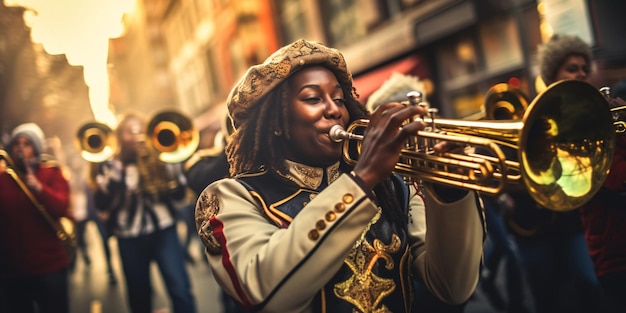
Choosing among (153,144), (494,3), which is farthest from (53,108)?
(494,3)

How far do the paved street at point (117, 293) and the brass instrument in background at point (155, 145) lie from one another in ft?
5.13

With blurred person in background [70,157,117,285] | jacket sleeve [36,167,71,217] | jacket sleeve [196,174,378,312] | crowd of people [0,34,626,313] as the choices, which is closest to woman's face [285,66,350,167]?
crowd of people [0,34,626,313]

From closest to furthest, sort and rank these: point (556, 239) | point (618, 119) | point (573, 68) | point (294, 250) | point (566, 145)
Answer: point (294, 250) → point (566, 145) → point (618, 119) → point (573, 68) → point (556, 239)

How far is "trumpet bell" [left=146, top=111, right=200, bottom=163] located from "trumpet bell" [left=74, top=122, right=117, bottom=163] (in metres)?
0.74

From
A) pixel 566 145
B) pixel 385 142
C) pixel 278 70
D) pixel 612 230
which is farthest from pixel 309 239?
pixel 612 230

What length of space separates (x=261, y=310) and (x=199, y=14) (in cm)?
335

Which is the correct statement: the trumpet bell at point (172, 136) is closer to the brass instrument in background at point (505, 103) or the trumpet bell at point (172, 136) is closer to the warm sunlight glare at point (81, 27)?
the warm sunlight glare at point (81, 27)

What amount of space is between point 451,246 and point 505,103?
1.98 m

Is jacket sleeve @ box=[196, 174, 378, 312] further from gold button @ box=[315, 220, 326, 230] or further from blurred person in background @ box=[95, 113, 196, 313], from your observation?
Answer: blurred person in background @ box=[95, 113, 196, 313]

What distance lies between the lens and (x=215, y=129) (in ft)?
14.1

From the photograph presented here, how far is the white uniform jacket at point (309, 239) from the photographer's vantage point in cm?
146

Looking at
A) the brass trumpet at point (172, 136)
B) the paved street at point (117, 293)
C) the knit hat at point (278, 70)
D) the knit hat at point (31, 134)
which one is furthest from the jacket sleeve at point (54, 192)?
the knit hat at point (278, 70)

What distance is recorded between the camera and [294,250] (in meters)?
1.46

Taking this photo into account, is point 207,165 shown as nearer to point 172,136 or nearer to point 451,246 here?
point 172,136
